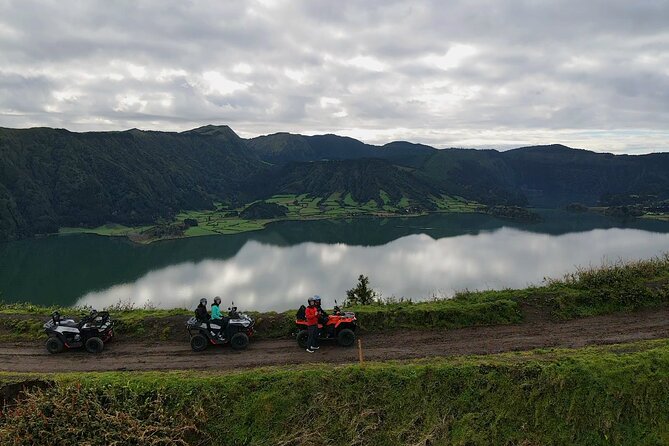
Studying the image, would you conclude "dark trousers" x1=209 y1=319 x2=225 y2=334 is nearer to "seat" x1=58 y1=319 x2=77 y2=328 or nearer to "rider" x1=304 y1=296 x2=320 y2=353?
"rider" x1=304 y1=296 x2=320 y2=353

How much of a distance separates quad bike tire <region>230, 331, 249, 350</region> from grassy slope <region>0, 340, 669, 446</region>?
227 cm

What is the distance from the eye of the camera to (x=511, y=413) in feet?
28.7

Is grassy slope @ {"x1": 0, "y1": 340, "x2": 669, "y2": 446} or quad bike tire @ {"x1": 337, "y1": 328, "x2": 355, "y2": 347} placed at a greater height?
quad bike tire @ {"x1": 337, "y1": 328, "x2": 355, "y2": 347}

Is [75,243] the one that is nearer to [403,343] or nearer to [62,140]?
[62,140]

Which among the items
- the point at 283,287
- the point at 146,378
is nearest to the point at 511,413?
the point at 146,378

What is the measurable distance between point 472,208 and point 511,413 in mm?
173904

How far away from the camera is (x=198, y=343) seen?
12125 mm

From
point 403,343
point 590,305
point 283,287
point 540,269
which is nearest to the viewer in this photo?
point 403,343

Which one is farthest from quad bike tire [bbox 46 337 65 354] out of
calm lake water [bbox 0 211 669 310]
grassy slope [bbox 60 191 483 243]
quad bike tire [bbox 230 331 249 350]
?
grassy slope [bbox 60 191 483 243]

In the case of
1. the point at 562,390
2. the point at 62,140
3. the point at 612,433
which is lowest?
the point at 612,433

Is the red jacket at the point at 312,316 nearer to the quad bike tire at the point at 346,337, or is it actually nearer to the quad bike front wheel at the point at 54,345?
the quad bike tire at the point at 346,337

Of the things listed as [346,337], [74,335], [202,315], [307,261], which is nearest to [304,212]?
[307,261]

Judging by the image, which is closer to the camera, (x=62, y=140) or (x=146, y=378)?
(x=146, y=378)

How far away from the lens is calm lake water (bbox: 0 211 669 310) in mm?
51000
